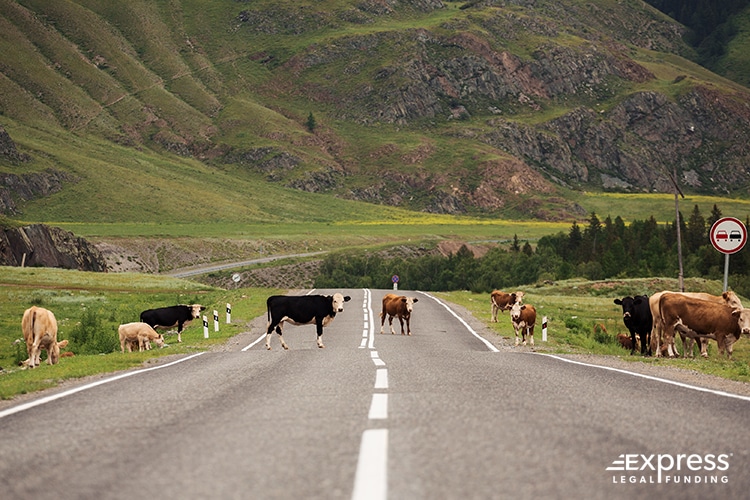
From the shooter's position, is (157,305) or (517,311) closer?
(517,311)

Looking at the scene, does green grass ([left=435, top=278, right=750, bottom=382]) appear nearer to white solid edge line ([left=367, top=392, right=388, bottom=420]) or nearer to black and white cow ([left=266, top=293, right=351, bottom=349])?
black and white cow ([left=266, top=293, right=351, bottom=349])

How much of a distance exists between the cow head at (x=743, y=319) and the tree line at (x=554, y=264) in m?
89.6

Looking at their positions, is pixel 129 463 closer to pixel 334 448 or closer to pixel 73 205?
pixel 334 448

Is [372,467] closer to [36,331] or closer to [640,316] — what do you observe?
[36,331]

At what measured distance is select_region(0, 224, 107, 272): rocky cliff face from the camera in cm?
7698

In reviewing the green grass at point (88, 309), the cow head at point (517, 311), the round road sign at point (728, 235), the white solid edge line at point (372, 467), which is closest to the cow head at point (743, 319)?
the round road sign at point (728, 235)

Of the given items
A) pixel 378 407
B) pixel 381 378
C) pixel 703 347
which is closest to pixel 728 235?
pixel 703 347

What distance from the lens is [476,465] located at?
6.48 meters

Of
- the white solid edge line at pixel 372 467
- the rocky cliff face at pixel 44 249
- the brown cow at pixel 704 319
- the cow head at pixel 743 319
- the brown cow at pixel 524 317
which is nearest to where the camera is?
the white solid edge line at pixel 372 467

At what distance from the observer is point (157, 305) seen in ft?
149

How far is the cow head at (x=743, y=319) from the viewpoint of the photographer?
19756 millimetres

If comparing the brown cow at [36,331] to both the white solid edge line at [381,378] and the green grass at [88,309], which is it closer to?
the green grass at [88,309]

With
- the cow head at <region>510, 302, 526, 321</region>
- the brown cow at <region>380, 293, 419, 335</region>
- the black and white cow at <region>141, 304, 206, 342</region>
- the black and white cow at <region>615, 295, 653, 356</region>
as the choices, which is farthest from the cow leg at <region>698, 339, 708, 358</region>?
the black and white cow at <region>141, 304, 206, 342</region>

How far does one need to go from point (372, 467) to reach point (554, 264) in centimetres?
12598
